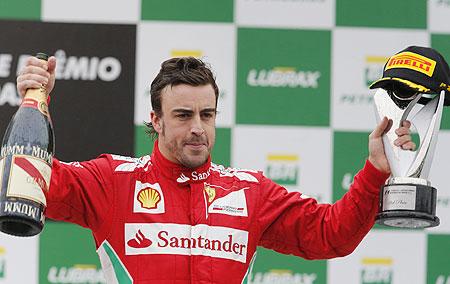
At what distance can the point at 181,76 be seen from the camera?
10.8ft

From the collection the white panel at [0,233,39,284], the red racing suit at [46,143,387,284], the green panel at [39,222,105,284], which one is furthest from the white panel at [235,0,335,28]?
the red racing suit at [46,143,387,284]

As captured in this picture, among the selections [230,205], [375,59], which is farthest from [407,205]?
[375,59]

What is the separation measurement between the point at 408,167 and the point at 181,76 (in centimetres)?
66

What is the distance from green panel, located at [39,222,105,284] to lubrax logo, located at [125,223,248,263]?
5.01 ft

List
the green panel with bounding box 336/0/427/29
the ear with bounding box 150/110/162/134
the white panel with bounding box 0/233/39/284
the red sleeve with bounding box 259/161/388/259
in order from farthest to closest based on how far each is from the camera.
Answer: the green panel with bounding box 336/0/427/29, the white panel with bounding box 0/233/39/284, the ear with bounding box 150/110/162/134, the red sleeve with bounding box 259/161/388/259

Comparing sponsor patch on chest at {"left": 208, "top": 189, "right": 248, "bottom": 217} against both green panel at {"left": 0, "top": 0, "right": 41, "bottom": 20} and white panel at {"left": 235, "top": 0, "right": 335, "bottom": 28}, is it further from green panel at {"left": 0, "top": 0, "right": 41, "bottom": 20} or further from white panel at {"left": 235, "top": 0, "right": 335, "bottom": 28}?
green panel at {"left": 0, "top": 0, "right": 41, "bottom": 20}

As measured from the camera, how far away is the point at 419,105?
3412mm

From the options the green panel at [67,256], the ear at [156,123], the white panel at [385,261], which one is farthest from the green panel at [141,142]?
the ear at [156,123]

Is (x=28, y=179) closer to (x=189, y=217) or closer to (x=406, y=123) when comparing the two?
(x=189, y=217)

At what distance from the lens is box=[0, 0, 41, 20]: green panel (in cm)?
474

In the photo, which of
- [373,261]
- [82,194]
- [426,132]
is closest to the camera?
[426,132]

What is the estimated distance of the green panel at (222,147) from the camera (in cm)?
477

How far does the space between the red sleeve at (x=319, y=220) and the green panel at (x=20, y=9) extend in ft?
5.55

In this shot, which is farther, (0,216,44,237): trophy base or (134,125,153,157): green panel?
(134,125,153,157): green panel
